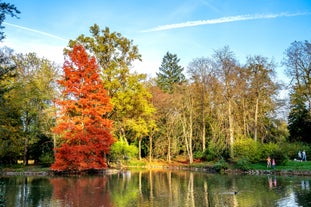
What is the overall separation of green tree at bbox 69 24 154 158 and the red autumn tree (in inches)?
180

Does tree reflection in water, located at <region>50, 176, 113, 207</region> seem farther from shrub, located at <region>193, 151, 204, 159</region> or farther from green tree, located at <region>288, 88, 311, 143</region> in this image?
green tree, located at <region>288, 88, 311, 143</region>

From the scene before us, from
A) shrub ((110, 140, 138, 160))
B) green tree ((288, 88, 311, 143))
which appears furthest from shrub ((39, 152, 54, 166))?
green tree ((288, 88, 311, 143))

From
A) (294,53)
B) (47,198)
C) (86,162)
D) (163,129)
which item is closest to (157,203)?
(47,198)

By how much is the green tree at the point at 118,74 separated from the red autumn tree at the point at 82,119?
4569 millimetres

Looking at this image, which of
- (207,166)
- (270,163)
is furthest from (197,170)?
(270,163)

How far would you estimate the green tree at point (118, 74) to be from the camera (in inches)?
1538

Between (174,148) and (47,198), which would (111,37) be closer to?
A: (174,148)

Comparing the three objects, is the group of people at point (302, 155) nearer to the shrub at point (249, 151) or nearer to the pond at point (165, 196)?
the shrub at point (249, 151)

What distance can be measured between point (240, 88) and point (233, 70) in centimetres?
226

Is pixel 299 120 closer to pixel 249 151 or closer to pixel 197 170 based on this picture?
pixel 249 151

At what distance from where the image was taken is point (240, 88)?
121ft

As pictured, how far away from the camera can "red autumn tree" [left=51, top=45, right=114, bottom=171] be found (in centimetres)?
3173

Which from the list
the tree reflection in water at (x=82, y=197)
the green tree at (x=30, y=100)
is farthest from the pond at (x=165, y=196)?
the green tree at (x=30, y=100)

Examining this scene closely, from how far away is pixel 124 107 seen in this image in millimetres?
39906
